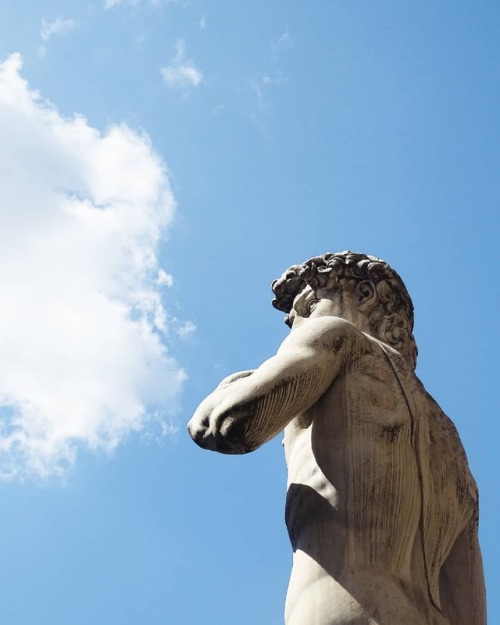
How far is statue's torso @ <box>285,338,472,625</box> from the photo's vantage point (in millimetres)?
5562

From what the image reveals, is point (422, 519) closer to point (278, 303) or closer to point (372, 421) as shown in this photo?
point (372, 421)

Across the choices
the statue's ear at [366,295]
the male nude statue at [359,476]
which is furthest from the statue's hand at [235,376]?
the statue's ear at [366,295]

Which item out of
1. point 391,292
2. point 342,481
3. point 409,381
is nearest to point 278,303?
point 391,292

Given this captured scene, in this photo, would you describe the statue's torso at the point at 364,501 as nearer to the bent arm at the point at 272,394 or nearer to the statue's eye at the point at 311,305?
the bent arm at the point at 272,394

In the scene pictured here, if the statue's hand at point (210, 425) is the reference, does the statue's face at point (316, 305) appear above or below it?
above

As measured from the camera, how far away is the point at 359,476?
593 cm

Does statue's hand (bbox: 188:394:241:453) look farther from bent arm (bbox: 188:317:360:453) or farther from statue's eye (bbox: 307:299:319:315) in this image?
statue's eye (bbox: 307:299:319:315)

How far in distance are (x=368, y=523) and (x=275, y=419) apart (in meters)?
0.76

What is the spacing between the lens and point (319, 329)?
6227 millimetres

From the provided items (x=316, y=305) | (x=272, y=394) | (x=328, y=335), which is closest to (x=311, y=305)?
(x=316, y=305)

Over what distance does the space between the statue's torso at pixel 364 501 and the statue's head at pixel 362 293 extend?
74cm

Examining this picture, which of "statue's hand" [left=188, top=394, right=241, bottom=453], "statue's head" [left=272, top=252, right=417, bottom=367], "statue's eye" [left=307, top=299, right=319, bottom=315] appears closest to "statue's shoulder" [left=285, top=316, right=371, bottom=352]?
"statue's hand" [left=188, top=394, right=241, bottom=453]

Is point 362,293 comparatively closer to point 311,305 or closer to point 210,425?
point 311,305

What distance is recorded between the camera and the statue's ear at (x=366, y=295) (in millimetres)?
7371
